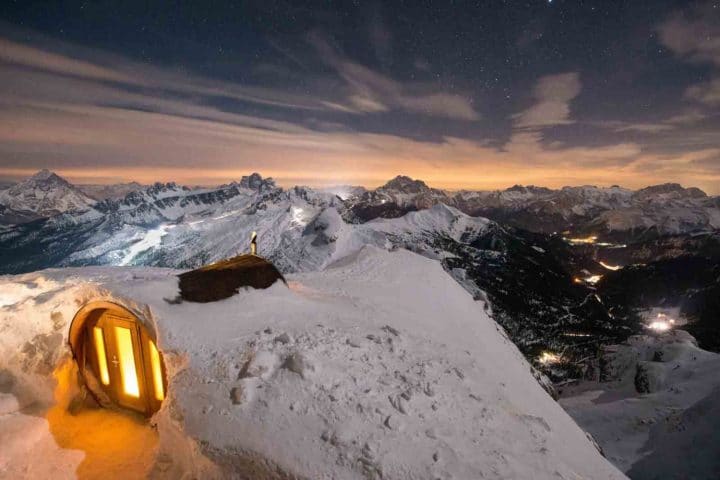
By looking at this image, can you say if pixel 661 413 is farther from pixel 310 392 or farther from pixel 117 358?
pixel 117 358

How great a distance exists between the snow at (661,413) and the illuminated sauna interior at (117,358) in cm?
2657

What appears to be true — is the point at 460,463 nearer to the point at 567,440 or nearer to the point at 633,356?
the point at 567,440

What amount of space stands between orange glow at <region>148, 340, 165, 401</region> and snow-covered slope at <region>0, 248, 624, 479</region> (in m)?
0.72

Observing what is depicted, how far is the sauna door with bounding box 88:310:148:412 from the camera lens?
1107 centimetres

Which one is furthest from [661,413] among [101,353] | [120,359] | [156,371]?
[101,353]

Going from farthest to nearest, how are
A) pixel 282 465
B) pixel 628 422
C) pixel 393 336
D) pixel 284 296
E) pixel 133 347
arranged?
pixel 628 422
pixel 284 296
pixel 393 336
pixel 133 347
pixel 282 465

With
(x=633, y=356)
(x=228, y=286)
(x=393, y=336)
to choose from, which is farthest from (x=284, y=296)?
(x=633, y=356)

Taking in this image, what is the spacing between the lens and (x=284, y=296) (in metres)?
13.6

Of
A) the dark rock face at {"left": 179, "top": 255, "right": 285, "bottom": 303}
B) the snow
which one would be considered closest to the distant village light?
the snow

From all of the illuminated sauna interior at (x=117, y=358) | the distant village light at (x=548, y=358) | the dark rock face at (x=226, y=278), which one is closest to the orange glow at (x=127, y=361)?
the illuminated sauna interior at (x=117, y=358)

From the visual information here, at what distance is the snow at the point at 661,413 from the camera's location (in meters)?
21.2

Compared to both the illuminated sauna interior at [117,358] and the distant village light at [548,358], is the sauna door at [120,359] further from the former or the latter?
the distant village light at [548,358]

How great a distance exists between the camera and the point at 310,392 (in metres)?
8.53

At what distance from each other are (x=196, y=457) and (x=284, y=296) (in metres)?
6.50
